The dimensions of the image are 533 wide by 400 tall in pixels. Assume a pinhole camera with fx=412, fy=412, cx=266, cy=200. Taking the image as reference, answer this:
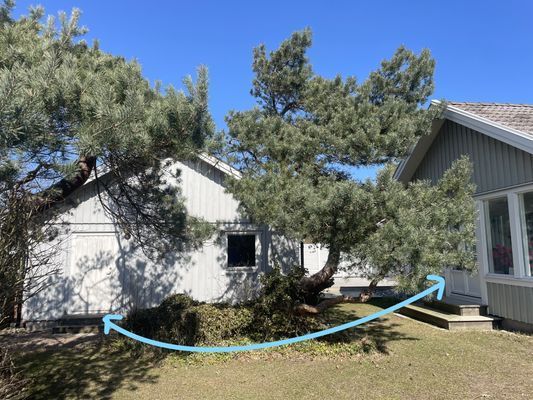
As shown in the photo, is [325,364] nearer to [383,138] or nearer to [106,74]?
[383,138]

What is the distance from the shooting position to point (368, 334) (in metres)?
7.96

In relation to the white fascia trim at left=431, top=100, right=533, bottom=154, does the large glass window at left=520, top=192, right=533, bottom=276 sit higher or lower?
lower

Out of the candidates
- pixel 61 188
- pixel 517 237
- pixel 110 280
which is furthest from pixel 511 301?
pixel 110 280

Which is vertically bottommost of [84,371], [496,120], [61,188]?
[84,371]

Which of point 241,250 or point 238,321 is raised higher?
point 241,250

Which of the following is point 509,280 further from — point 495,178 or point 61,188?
point 61,188

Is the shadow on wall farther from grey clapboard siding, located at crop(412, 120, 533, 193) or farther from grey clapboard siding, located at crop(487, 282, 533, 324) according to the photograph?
grey clapboard siding, located at crop(487, 282, 533, 324)

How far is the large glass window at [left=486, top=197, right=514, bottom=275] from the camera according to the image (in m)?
8.34

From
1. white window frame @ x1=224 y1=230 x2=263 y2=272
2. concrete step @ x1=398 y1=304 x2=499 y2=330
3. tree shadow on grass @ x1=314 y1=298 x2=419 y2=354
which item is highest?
white window frame @ x1=224 y1=230 x2=263 y2=272

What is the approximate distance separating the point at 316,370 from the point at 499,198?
5.36 m

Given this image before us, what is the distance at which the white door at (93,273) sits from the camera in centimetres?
1060

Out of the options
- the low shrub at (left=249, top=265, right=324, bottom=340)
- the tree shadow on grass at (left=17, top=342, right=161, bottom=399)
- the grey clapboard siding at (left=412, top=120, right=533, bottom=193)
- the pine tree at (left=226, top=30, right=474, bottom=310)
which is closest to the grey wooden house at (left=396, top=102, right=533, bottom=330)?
the grey clapboard siding at (left=412, top=120, right=533, bottom=193)

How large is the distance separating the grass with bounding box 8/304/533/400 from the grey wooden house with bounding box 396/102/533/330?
0.98 meters

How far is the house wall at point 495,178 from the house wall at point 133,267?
511 cm
